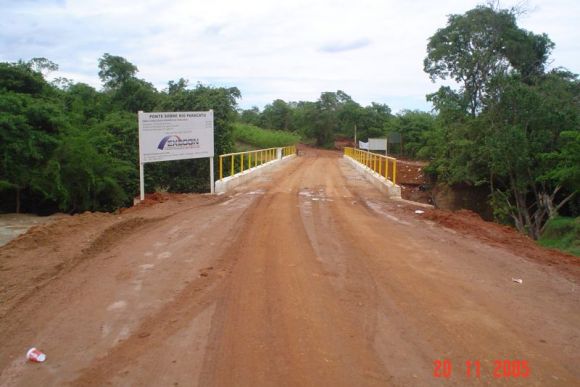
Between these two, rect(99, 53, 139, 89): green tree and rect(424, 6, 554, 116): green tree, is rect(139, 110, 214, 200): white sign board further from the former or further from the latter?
rect(99, 53, 139, 89): green tree

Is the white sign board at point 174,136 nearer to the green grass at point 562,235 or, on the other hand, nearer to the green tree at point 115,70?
the green grass at point 562,235

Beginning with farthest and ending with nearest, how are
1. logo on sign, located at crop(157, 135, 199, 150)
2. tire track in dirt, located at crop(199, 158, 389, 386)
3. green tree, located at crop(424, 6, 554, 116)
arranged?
green tree, located at crop(424, 6, 554, 116), logo on sign, located at crop(157, 135, 199, 150), tire track in dirt, located at crop(199, 158, 389, 386)

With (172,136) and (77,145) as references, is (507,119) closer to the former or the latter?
(172,136)

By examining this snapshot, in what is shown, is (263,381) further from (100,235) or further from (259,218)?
(259,218)

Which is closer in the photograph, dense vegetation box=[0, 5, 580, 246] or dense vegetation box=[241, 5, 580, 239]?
dense vegetation box=[0, 5, 580, 246]

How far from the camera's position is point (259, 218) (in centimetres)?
1095

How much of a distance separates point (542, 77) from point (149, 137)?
24533mm

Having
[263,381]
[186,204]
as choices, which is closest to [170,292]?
[263,381]

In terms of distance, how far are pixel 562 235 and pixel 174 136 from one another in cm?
1479
